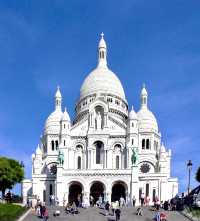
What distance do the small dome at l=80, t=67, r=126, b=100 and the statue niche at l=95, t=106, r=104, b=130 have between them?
1156cm

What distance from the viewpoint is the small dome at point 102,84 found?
346 ft

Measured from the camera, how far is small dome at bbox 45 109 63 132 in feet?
327

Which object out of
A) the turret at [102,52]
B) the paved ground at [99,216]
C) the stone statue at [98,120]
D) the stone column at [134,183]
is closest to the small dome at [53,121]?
the stone statue at [98,120]

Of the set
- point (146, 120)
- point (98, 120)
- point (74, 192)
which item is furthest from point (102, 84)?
point (74, 192)

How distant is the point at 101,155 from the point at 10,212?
44074 mm

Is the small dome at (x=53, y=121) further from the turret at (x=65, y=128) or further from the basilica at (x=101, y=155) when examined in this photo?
the turret at (x=65, y=128)

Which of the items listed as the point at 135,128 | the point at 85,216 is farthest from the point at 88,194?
the point at 85,216

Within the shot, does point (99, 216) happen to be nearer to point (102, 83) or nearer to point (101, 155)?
point (101, 155)

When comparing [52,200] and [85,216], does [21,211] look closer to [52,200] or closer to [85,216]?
[85,216]

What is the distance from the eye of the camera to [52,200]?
7681 cm

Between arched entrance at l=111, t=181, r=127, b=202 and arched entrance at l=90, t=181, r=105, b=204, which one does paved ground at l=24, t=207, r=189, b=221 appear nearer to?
arched entrance at l=111, t=181, r=127, b=202

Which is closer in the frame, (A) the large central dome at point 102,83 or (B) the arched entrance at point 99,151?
(B) the arched entrance at point 99,151

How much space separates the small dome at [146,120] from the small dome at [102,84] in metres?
6.53

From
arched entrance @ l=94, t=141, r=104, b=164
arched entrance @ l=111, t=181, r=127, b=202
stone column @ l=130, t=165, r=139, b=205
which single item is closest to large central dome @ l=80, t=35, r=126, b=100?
arched entrance @ l=94, t=141, r=104, b=164
